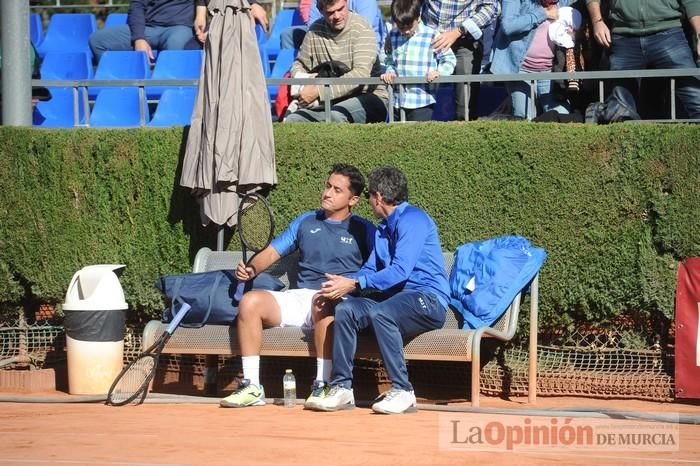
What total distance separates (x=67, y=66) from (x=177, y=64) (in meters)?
1.62

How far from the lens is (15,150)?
958 cm

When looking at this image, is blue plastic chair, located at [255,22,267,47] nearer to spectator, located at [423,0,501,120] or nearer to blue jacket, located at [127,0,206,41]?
blue jacket, located at [127,0,206,41]

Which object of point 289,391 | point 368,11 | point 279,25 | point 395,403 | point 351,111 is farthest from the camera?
point 279,25

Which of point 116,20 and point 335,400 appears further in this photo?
point 116,20

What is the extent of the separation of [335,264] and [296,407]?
1.15m

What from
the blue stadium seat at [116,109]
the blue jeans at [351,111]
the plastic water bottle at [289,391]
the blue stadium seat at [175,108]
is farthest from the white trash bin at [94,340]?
the blue stadium seat at [116,109]

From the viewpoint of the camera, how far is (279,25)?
13562mm

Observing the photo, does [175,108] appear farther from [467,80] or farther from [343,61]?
[467,80]

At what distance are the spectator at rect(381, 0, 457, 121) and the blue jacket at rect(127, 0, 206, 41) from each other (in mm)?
3047

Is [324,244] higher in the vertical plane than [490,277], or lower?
higher

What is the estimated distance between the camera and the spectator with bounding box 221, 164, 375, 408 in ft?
26.2

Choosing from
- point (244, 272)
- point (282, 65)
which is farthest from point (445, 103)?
point (244, 272)

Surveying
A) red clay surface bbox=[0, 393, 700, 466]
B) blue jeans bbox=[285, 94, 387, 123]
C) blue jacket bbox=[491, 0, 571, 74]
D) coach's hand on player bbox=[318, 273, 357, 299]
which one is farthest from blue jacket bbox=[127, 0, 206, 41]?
red clay surface bbox=[0, 393, 700, 466]

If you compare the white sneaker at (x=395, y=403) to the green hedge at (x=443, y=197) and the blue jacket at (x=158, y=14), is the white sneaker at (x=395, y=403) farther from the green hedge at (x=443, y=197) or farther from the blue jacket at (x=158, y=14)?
the blue jacket at (x=158, y=14)
